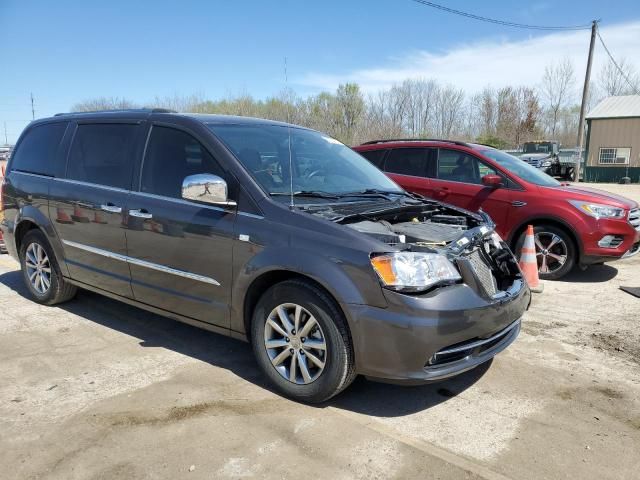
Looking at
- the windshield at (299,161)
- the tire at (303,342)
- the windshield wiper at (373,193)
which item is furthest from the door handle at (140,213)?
the windshield wiper at (373,193)

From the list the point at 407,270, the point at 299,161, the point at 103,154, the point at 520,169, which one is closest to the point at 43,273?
the point at 103,154

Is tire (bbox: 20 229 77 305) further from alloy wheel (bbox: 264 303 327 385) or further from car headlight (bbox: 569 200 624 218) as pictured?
car headlight (bbox: 569 200 624 218)

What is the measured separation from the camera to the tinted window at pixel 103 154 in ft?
14.0

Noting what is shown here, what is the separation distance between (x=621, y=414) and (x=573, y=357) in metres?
0.92

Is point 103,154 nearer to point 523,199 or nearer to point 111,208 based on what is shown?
point 111,208

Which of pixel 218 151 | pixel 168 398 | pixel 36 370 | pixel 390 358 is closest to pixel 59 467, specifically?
pixel 168 398

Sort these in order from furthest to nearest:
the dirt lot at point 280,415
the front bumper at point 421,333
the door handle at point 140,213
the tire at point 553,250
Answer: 1. the tire at point 553,250
2. the door handle at point 140,213
3. the front bumper at point 421,333
4. the dirt lot at point 280,415

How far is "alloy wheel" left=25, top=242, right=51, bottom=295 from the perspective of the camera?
17.1 feet

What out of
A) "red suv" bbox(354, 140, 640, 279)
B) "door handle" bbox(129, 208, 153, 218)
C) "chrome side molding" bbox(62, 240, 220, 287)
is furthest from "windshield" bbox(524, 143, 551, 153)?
"door handle" bbox(129, 208, 153, 218)

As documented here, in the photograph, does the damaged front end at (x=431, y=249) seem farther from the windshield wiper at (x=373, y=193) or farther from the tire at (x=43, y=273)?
the tire at (x=43, y=273)

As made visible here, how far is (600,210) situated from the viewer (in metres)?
6.36

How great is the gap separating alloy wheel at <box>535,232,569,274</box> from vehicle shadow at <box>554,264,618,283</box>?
0.22 m

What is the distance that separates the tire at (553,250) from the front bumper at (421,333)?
13.0ft

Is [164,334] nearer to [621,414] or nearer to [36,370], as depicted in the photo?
[36,370]
